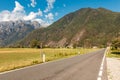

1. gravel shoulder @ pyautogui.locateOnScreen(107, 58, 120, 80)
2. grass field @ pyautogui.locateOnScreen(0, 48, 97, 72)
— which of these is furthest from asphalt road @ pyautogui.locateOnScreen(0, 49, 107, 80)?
grass field @ pyautogui.locateOnScreen(0, 48, 97, 72)

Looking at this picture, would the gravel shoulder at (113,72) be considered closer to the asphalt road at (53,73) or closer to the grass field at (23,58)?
the asphalt road at (53,73)

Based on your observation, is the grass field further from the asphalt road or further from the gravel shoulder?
the gravel shoulder

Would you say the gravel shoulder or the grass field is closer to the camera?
the gravel shoulder

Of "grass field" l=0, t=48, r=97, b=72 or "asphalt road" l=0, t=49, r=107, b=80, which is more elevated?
"grass field" l=0, t=48, r=97, b=72

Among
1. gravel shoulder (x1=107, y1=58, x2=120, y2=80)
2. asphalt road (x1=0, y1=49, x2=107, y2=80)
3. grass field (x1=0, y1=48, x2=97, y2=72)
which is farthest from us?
grass field (x1=0, y1=48, x2=97, y2=72)

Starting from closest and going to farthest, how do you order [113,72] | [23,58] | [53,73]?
[53,73] < [113,72] < [23,58]

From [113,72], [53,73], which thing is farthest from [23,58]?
[53,73]

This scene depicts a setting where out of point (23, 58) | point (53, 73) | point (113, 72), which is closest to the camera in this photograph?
point (53, 73)

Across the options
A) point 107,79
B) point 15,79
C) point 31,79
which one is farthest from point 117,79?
point 15,79

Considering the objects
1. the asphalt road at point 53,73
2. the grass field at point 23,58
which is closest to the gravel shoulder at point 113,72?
the asphalt road at point 53,73

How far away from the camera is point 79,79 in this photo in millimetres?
11414

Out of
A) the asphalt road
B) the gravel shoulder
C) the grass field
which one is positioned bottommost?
the gravel shoulder

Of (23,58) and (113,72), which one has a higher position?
(23,58)

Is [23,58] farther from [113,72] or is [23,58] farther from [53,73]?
[53,73]
